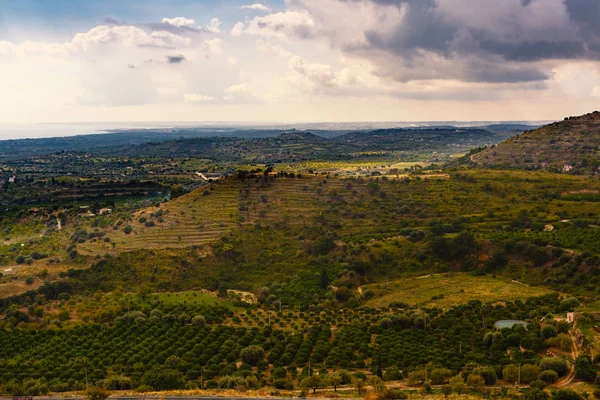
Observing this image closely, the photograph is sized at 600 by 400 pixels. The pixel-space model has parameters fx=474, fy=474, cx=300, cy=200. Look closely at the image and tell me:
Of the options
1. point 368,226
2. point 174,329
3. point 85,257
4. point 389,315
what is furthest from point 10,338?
Answer: point 368,226

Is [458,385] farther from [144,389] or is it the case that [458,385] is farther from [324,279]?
[324,279]

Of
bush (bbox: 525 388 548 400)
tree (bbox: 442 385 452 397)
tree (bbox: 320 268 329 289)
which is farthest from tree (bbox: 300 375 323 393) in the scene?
tree (bbox: 320 268 329 289)

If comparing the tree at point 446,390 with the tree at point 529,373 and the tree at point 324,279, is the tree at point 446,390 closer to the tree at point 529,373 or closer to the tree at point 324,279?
the tree at point 529,373

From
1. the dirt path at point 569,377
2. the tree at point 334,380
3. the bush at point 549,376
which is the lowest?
the tree at point 334,380

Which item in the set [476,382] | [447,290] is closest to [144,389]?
[476,382]

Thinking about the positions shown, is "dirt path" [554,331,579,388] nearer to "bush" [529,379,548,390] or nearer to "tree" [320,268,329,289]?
"bush" [529,379,548,390]

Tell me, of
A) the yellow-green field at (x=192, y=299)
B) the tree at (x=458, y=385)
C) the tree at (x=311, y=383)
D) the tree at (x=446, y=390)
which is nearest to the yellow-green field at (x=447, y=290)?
the yellow-green field at (x=192, y=299)
